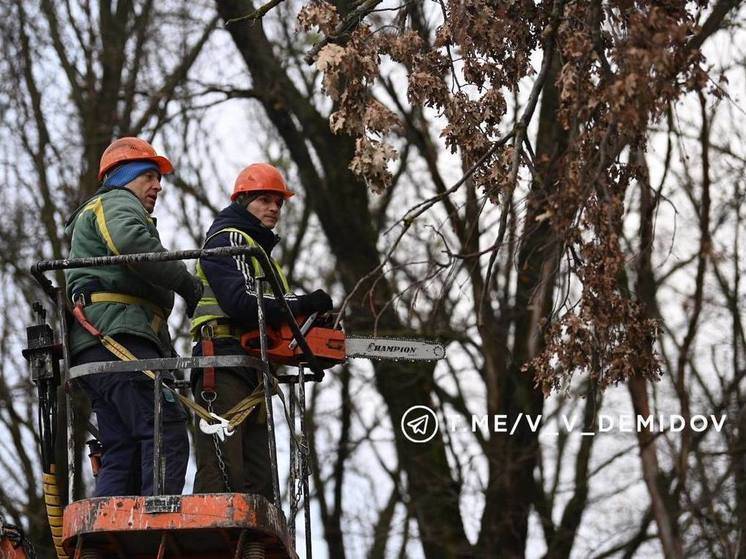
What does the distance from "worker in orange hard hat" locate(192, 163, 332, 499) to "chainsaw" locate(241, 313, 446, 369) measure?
6 cm

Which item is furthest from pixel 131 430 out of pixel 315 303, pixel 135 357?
pixel 315 303

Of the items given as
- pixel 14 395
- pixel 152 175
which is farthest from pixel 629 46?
pixel 14 395

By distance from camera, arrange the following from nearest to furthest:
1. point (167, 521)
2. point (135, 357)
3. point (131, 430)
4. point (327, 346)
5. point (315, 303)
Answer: point (167, 521) < point (131, 430) < point (135, 357) < point (315, 303) < point (327, 346)

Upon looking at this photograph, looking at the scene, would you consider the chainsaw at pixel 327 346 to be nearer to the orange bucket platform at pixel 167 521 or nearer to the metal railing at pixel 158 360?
the metal railing at pixel 158 360

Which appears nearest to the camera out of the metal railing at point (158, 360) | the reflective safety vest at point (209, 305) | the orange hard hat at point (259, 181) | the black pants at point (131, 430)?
the metal railing at point (158, 360)

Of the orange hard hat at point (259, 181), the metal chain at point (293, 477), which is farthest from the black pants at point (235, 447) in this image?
the orange hard hat at point (259, 181)

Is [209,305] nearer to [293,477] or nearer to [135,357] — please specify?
[135,357]

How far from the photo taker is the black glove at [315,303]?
7.87 m

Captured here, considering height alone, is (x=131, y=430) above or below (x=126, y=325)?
below

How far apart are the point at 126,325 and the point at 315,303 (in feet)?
3.31

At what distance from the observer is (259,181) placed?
26.6 ft

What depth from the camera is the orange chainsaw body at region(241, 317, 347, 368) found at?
771 centimetres

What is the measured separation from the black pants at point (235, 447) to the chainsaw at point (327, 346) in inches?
5.7

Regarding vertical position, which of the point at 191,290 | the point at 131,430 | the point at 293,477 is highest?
the point at 191,290
